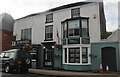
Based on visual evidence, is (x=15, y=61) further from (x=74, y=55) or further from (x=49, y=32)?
(x=49, y=32)

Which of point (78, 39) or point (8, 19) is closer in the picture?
point (78, 39)

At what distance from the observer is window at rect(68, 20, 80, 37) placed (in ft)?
66.9

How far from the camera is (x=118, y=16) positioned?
Result: 19672 mm

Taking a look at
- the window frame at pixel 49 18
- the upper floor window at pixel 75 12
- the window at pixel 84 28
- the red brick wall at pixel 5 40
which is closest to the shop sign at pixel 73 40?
the window at pixel 84 28

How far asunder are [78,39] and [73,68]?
2.97 meters

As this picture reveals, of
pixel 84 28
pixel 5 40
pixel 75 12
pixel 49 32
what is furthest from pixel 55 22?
pixel 5 40

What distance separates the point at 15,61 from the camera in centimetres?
1662

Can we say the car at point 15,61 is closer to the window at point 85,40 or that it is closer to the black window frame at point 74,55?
the black window frame at point 74,55

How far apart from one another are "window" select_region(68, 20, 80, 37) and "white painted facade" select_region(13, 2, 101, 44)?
118 cm

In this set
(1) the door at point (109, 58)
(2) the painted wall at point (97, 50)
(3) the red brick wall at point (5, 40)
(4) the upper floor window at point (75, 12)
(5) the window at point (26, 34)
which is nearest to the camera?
(1) the door at point (109, 58)

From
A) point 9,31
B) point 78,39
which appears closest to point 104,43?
point 78,39

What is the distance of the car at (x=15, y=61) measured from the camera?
16.7 metres

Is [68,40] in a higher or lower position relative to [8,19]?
lower

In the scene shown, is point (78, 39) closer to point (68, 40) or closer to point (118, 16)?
point (68, 40)
